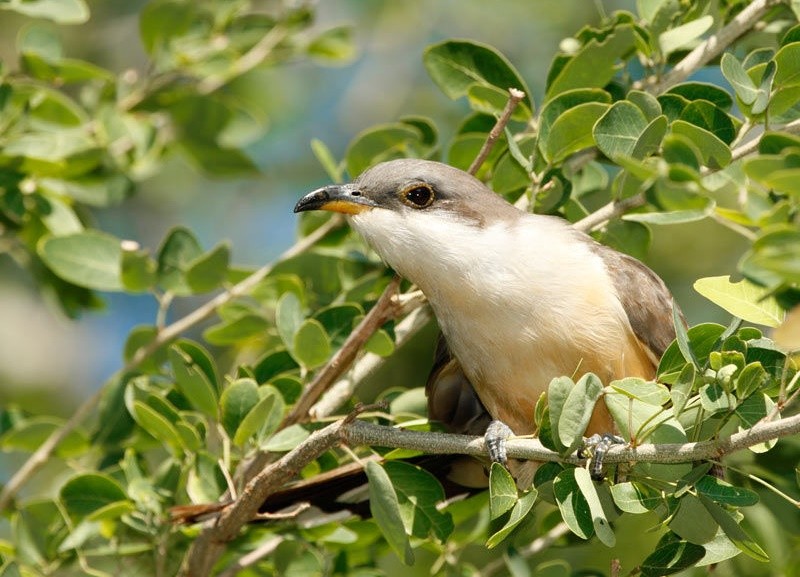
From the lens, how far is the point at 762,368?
2969 millimetres

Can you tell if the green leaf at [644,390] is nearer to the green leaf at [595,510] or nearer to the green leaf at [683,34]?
the green leaf at [595,510]

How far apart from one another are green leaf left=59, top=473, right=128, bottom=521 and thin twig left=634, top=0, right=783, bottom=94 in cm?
249

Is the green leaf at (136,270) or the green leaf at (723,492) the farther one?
the green leaf at (136,270)

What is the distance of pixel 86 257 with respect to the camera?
4.64 meters

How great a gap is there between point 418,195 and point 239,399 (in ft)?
3.43

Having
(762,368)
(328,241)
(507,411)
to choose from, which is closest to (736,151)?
(762,368)

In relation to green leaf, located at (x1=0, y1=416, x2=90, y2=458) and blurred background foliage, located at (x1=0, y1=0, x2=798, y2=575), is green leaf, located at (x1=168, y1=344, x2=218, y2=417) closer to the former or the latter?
blurred background foliage, located at (x1=0, y1=0, x2=798, y2=575)

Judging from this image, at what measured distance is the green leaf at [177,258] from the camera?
15.1 ft

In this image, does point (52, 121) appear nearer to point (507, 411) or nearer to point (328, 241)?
point (328, 241)

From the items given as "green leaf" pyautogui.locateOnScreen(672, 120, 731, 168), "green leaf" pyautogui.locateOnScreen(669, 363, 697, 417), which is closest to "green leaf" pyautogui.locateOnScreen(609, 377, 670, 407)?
"green leaf" pyautogui.locateOnScreen(669, 363, 697, 417)

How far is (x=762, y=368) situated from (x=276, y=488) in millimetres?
1633

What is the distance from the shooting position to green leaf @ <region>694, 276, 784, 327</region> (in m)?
2.97

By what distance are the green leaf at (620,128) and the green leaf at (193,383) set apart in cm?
165

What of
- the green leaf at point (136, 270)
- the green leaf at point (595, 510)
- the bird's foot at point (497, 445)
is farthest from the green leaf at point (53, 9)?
the green leaf at point (595, 510)
